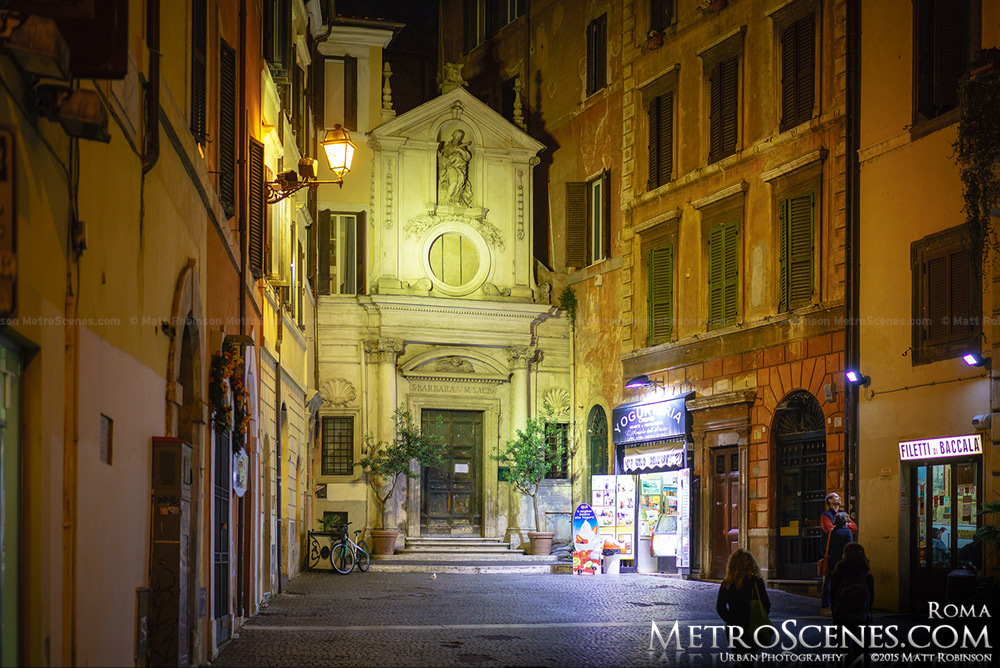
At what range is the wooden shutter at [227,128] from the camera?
40.7 ft

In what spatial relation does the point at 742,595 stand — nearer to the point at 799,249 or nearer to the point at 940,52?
the point at 940,52

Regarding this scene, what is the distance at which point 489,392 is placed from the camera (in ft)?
96.6

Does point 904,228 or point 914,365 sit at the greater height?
point 904,228

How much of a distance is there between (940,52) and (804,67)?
3.92 meters

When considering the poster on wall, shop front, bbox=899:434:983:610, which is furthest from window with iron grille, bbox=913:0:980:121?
the poster on wall

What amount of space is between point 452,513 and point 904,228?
584 inches

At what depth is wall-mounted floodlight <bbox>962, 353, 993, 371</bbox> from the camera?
14.6 m

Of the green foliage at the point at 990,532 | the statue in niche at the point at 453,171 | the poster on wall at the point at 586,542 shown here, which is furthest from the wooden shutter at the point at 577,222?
the green foliage at the point at 990,532

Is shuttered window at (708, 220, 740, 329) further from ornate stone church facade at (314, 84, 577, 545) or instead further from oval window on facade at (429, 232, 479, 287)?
oval window on facade at (429, 232, 479, 287)

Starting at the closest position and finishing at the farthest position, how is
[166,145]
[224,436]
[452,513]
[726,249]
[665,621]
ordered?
[166,145], [224,436], [665,621], [726,249], [452,513]

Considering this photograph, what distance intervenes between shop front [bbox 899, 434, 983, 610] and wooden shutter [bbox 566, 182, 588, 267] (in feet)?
42.3

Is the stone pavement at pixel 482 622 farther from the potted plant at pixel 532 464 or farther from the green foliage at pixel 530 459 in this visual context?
the green foliage at pixel 530 459

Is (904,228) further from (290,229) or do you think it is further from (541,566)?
(541,566)

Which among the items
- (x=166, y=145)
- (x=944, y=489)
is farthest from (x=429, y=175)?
(x=166, y=145)
